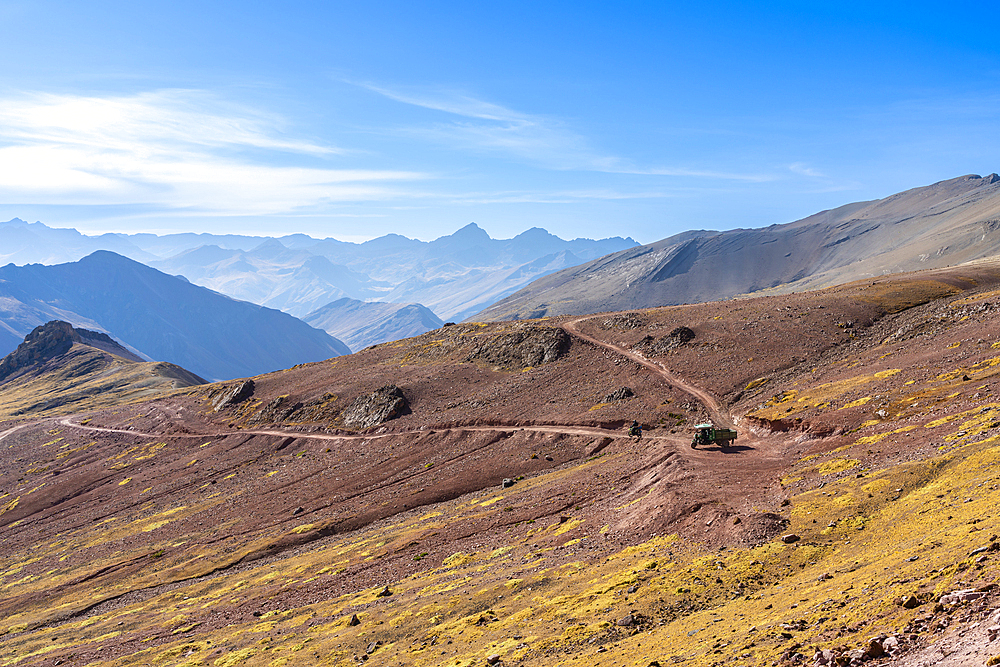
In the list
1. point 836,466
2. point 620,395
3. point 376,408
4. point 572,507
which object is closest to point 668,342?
point 620,395

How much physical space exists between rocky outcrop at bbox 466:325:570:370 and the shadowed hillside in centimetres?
75

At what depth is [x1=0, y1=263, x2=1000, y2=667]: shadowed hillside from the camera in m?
26.0

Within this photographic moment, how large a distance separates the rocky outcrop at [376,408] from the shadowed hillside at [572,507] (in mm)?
582

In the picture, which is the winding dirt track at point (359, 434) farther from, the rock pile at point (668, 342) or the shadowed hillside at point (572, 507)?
the rock pile at point (668, 342)

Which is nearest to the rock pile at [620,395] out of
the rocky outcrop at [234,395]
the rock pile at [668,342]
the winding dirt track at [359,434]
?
the winding dirt track at [359,434]

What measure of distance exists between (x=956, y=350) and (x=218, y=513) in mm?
91059

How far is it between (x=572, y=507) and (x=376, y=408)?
62318mm

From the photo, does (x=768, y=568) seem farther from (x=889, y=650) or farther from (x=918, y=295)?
(x=918, y=295)

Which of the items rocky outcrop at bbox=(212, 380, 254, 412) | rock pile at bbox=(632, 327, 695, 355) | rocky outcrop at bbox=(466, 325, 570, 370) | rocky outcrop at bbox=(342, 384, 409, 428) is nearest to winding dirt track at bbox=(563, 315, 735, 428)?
rock pile at bbox=(632, 327, 695, 355)

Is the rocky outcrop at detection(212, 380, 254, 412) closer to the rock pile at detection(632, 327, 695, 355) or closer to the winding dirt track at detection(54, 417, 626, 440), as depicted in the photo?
the winding dirt track at detection(54, 417, 626, 440)

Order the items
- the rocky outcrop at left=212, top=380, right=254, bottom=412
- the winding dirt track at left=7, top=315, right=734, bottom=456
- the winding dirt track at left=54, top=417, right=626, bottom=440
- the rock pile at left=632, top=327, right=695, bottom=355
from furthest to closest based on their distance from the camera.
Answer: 1. the rocky outcrop at left=212, top=380, right=254, bottom=412
2. the rock pile at left=632, top=327, right=695, bottom=355
3. the winding dirt track at left=54, top=417, right=626, bottom=440
4. the winding dirt track at left=7, top=315, right=734, bottom=456

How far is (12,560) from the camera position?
82812mm

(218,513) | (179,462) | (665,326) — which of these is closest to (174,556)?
(218,513)

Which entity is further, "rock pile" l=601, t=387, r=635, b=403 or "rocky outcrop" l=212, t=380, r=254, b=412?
"rocky outcrop" l=212, t=380, r=254, b=412
